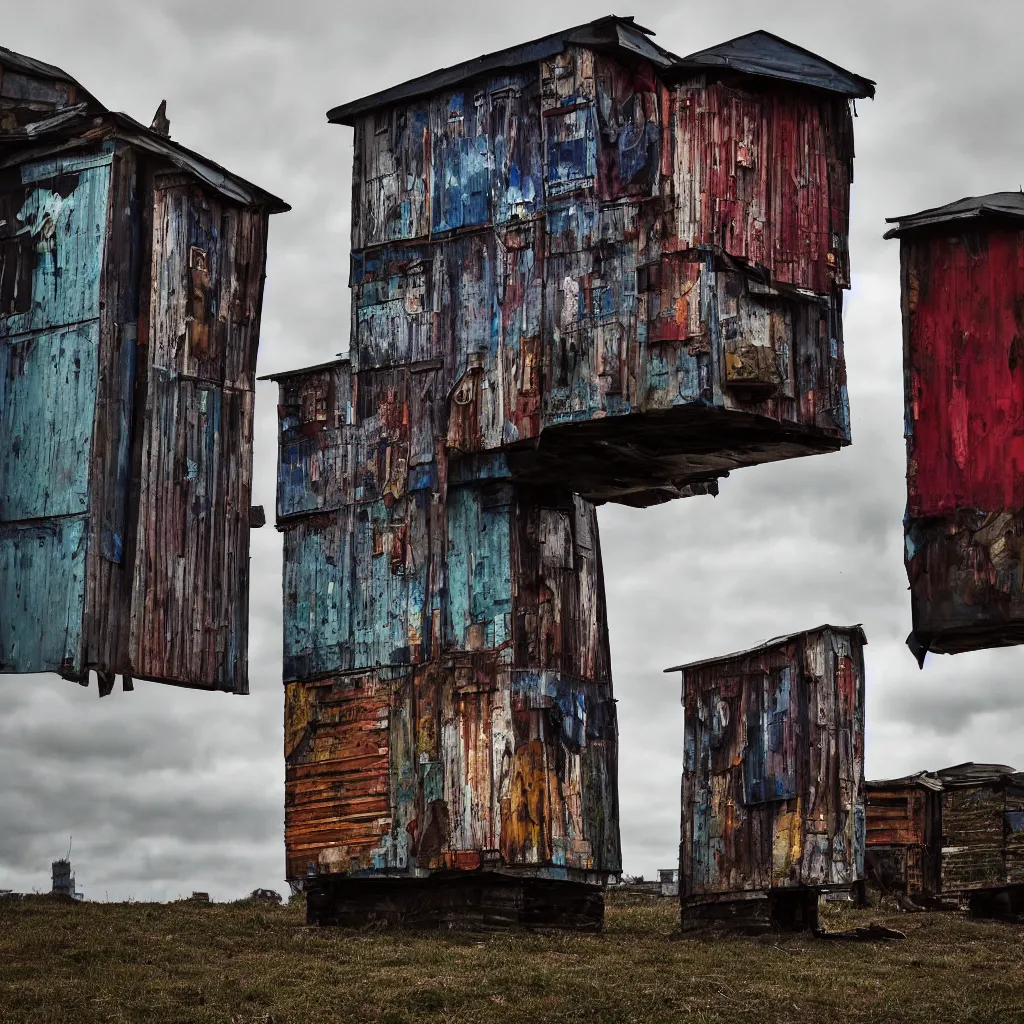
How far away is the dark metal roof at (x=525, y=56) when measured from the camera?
2900 centimetres

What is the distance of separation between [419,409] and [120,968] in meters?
9.88

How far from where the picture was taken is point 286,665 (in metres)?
32.0

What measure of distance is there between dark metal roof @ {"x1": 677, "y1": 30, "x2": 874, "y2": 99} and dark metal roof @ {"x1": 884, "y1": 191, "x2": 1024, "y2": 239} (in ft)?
13.4

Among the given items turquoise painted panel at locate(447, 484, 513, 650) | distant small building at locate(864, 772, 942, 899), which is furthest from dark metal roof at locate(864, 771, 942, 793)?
turquoise painted panel at locate(447, 484, 513, 650)

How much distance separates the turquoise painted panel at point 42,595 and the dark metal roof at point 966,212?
11.1 m

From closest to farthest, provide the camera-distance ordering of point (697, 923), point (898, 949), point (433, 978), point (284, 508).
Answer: point (433, 978), point (898, 949), point (697, 923), point (284, 508)

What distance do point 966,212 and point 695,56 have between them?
526 centimetres

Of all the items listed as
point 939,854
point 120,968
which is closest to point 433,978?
point 120,968

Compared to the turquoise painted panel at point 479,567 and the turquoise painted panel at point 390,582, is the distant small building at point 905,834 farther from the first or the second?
the turquoise painted panel at point 390,582

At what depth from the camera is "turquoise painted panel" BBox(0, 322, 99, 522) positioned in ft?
89.1

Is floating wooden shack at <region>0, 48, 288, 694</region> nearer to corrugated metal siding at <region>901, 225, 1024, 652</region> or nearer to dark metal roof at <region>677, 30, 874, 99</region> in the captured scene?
dark metal roof at <region>677, 30, 874, 99</region>

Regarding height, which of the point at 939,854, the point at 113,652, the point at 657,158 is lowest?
the point at 939,854

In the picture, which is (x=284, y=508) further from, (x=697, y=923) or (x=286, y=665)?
(x=697, y=923)

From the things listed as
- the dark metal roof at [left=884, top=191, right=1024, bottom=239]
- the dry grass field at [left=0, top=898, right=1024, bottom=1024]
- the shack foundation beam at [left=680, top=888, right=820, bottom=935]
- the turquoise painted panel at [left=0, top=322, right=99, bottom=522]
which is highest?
the dark metal roof at [left=884, top=191, right=1024, bottom=239]
